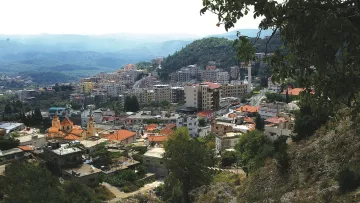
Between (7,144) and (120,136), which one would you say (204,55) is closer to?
(120,136)

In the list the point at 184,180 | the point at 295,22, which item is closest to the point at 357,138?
the point at 295,22

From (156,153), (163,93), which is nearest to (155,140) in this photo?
(156,153)

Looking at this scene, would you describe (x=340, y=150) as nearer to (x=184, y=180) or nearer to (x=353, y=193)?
(x=353, y=193)

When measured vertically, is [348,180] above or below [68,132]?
above

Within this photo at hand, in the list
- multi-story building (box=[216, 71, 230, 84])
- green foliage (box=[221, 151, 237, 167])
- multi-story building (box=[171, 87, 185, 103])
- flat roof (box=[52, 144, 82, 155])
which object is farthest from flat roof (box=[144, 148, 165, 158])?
multi-story building (box=[216, 71, 230, 84])

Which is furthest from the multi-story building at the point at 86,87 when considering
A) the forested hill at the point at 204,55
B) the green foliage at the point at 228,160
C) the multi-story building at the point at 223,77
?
the green foliage at the point at 228,160

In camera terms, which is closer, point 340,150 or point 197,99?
point 340,150
